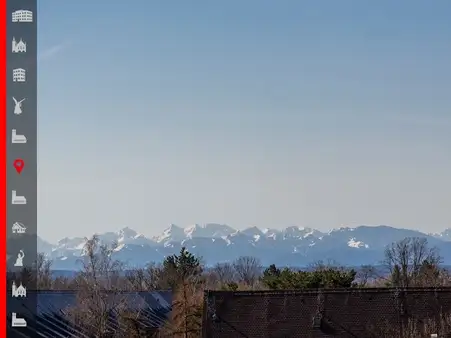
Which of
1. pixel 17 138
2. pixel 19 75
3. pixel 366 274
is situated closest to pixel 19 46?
pixel 19 75

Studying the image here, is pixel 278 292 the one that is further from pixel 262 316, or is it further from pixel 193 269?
pixel 193 269

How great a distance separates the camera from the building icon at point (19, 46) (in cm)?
690

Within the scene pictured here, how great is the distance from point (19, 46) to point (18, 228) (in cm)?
167

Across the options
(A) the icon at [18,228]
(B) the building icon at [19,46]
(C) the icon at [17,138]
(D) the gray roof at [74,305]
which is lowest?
(D) the gray roof at [74,305]

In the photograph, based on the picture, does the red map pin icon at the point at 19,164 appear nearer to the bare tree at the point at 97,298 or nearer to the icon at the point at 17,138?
the icon at the point at 17,138

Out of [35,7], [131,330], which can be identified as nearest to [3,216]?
[35,7]

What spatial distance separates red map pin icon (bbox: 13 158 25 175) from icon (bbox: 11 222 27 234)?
49cm

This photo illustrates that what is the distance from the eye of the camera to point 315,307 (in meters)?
A: 25.5

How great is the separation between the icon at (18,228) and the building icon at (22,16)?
6.27ft

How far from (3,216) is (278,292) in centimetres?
2071

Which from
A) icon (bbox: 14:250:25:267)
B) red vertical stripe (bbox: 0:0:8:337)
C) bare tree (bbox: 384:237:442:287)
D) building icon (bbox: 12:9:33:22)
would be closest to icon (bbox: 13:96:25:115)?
red vertical stripe (bbox: 0:0:8:337)

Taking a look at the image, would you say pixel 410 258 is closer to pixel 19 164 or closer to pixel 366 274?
pixel 366 274

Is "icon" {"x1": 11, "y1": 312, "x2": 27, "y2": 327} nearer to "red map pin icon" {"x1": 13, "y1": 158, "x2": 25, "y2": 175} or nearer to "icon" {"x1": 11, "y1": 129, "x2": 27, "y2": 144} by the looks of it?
"red map pin icon" {"x1": 13, "y1": 158, "x2": 25, "y2": 175}

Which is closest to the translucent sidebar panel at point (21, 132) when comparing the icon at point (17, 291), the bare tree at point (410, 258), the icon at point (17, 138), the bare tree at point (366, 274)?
the icon at point (17, 138)
